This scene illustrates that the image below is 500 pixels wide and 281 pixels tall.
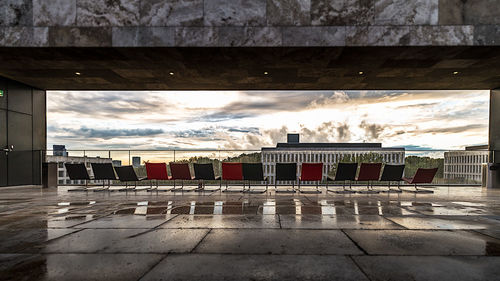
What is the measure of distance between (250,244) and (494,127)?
13586mm

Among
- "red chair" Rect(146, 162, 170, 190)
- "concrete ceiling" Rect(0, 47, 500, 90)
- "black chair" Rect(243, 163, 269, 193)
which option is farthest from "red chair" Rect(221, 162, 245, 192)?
"concrete ceiling" Rect(0, 47, 500, 90)

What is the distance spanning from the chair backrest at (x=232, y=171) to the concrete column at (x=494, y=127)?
1098 cm

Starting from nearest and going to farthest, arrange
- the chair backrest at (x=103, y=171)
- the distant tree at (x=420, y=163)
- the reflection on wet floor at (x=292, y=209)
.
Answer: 1. the reflection on wet floor at (x=292, y=209)
2. the chair backrest at (x=103, y=171)
3. the distant tree at (x=420, y=163)

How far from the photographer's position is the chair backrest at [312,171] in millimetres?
8891

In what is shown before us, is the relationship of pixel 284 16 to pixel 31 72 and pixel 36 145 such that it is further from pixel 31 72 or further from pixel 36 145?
pixel 36 145

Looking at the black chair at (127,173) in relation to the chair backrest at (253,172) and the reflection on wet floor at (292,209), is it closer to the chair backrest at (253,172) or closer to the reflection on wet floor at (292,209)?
the reflection on wet floor at (292,209)

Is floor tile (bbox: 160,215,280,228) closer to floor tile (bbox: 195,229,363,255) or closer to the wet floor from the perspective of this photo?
the wet floor

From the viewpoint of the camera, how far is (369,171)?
359 inches

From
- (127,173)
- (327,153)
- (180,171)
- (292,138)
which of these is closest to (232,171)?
(180,171)

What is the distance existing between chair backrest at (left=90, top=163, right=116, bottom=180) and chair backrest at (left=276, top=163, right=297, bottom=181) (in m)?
5.89

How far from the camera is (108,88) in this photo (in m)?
11.0

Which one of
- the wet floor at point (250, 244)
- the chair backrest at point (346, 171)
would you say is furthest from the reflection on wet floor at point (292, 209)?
the chair backrest at point (346, 171)

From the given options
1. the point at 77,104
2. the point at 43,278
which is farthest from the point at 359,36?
the point at 77,104

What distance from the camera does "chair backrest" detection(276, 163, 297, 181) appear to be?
885 centimetres
